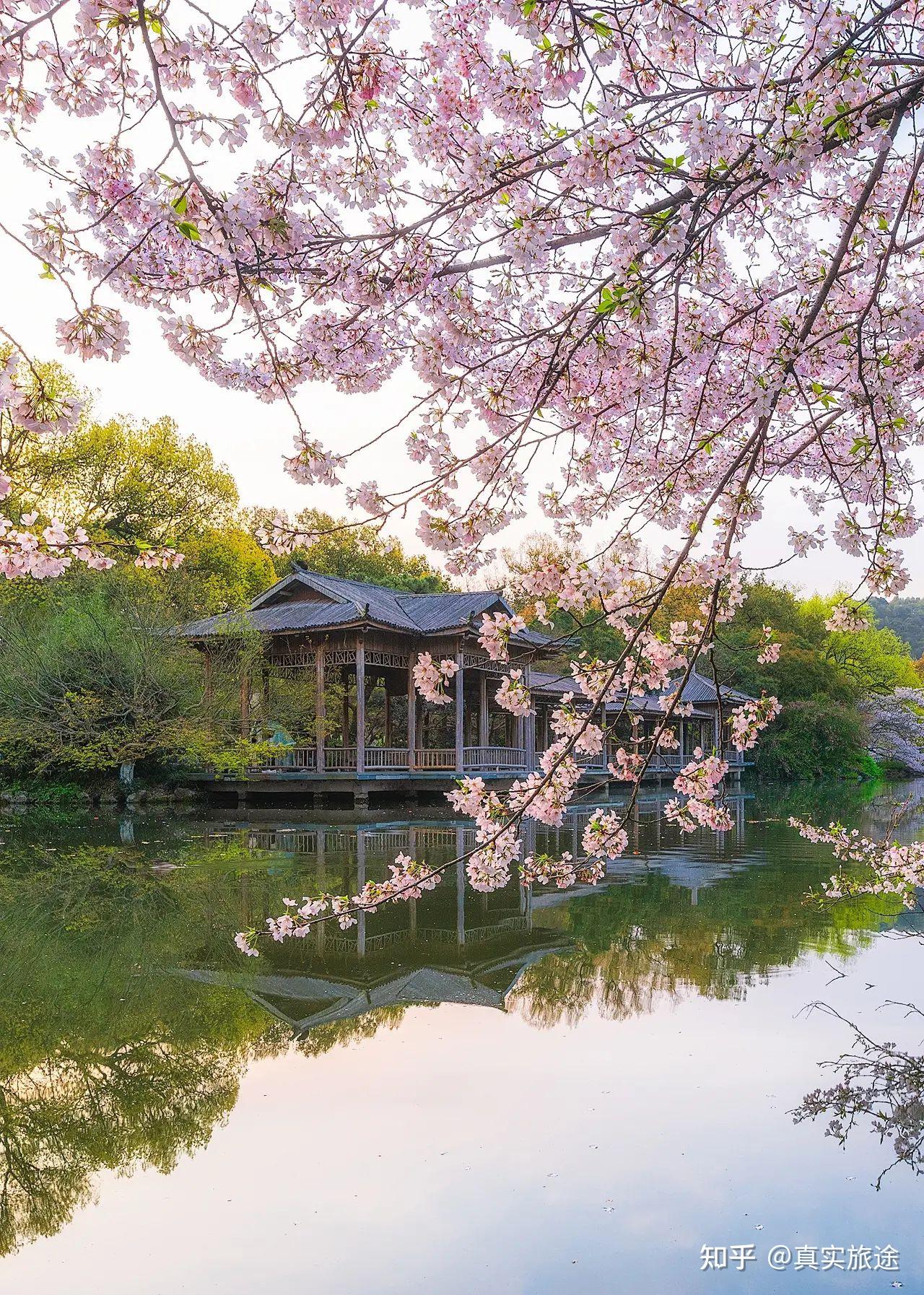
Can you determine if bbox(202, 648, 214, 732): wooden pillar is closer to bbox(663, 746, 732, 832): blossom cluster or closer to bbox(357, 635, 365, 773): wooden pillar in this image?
bbox(357, 635, 365, 773): wooden pillar

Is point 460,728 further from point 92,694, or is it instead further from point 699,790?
point 699,790

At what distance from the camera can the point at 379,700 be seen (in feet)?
101

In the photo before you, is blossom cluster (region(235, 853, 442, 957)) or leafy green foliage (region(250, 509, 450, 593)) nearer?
blossom cluster (region(235, 853, 442, 957))

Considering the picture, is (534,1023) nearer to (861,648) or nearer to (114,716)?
(114,716)

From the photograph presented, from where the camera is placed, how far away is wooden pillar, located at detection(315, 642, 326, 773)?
2017cm

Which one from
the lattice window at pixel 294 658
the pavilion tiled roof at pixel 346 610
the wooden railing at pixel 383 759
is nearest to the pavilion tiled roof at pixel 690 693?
the pavilion tiled roof at pixel 346 610

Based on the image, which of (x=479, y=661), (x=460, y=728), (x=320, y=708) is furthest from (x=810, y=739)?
(x=320, y=708)

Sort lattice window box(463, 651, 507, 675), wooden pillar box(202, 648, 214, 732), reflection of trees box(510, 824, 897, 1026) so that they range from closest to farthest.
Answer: reflection of trees box(510, 824, 897, 1026) → wooden pillar box(202, 648, 214, 732) → lattice window box(463, 651, 507, 675)

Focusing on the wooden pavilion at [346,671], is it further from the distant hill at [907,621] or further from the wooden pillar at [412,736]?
the distant hill at [907,621]

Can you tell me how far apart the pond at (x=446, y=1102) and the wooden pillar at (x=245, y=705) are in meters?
12.0

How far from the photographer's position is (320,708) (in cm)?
2016

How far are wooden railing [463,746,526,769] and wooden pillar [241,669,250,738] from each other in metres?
4.55

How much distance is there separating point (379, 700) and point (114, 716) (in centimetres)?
1271

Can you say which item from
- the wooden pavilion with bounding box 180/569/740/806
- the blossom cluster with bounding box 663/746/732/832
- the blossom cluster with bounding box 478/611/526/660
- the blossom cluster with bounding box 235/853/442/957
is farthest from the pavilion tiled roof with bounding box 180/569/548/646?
the blossom cluster with bounding box 235/853/442/957
